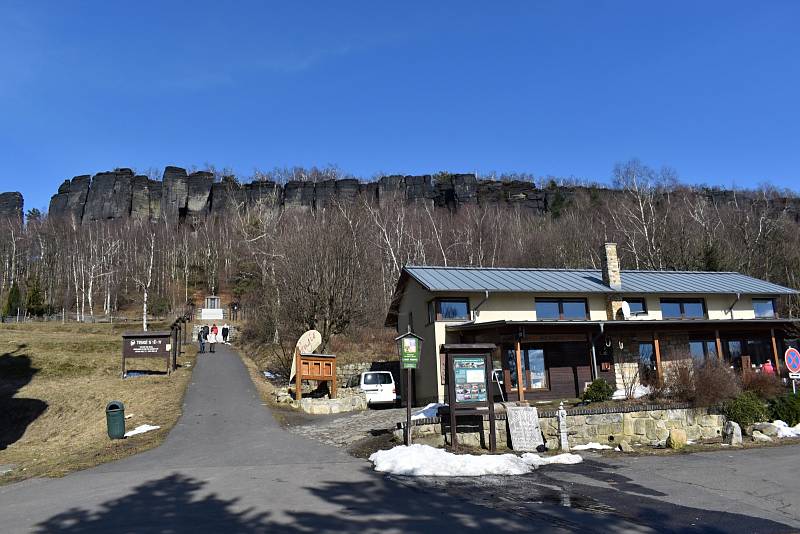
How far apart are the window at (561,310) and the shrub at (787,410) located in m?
8.52

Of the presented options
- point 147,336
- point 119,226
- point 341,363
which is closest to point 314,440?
point 147,336

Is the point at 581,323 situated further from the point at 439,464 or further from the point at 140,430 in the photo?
the point at 140,430

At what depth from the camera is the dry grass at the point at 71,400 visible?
49.2ft

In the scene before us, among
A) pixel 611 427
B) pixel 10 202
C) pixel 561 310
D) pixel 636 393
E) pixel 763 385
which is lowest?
pixel 611 427

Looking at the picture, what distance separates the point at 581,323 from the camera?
74.5 ft

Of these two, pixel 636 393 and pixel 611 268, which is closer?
pixel 636 393

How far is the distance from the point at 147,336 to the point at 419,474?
1909 cm

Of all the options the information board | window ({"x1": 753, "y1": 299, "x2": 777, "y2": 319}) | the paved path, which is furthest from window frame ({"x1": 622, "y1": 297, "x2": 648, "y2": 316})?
the paved path

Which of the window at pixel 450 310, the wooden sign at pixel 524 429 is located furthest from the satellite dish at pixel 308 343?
the wooden sign at pixel 524 429

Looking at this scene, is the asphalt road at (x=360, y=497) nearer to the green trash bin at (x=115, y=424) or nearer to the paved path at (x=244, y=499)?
the paved path at (x=244, y=499)

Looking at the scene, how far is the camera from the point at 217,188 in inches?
4109

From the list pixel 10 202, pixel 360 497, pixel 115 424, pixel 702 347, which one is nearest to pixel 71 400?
pixel 115 424

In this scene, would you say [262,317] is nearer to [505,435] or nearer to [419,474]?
[505,435]

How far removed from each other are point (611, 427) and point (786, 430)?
5440 millimetres
